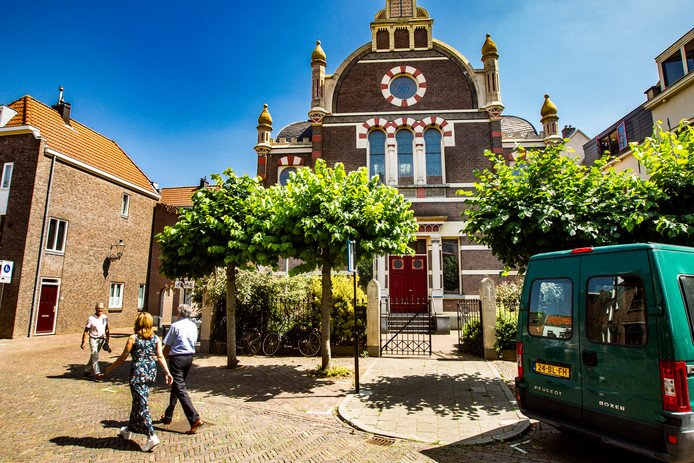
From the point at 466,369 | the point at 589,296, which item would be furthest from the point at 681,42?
the point at 589,296

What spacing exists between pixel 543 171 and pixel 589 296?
391cm

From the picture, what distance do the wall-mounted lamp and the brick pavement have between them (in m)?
13.0

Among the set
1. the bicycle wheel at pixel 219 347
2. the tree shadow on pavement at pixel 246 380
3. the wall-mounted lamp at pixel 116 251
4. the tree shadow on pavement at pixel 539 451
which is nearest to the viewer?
the tree shadow on pavement at pixel 539 451

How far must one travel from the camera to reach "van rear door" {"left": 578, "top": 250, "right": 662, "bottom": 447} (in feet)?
13.0

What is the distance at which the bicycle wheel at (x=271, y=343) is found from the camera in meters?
12.7

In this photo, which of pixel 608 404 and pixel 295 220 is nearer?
pixel 608 404

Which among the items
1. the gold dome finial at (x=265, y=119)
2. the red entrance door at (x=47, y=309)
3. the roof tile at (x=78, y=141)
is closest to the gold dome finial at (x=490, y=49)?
the gold dome finial at (x=265, y=119)

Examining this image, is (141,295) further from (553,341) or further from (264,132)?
(553,341)

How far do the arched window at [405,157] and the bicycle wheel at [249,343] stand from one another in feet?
34.4

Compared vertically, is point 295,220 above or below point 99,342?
above

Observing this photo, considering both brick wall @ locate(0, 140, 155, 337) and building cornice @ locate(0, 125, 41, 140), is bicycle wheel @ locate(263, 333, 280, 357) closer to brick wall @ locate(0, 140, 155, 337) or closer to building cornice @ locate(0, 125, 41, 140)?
brick wall @ locate(0, 140, 155, 337)

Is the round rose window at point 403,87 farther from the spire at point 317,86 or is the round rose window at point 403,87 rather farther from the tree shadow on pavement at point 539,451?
the tree shadow on pavement at point 539,451

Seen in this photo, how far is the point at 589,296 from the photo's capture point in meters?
4.68

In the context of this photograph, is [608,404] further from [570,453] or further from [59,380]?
[59,380]
